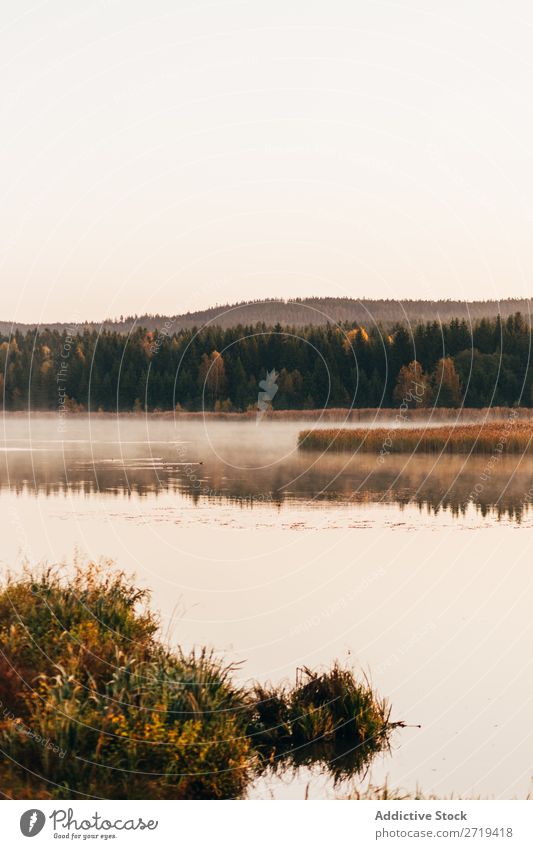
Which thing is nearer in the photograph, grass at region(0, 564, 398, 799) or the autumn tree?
grass at region(0, 564, 398, 799)

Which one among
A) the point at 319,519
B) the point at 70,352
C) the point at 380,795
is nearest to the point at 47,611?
the point at 380,795

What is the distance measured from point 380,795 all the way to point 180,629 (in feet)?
21.6

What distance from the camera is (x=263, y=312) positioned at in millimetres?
148500

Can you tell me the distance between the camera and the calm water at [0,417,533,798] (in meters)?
14.3

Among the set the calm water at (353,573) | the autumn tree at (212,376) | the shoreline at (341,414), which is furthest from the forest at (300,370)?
the calm water at (353,573)

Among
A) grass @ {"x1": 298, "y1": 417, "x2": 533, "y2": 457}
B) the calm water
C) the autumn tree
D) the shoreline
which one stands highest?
the autumn tree

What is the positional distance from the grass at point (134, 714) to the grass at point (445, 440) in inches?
1534

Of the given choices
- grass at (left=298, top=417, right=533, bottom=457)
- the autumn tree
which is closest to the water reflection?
grass at (left=298, top=417, right=533, bottom=457)

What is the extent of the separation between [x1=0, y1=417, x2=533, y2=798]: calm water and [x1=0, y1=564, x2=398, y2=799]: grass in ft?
2.26

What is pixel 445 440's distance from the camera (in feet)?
180

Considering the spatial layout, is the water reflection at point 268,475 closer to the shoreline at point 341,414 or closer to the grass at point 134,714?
the shoreline at point 341,414

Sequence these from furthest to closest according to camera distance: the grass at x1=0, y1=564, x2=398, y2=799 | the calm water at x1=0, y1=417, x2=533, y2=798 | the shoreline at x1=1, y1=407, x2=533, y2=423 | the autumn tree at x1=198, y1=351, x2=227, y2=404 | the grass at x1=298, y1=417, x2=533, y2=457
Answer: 1. the autumn tree at x1=198, y1=351, x2=227, y2=404
2. the shoreline at x1=1, y1=407, x2=533, y2=423
3. the grass at x1=298, y1=417, x2=533, y2=457
4. the calm water at x1=0, y1=417, x2=533, y2=798
5. the grass at x1=0, y1=564, x2=398, y2=799

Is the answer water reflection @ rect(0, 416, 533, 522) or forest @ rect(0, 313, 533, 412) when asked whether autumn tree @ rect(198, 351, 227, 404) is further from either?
water reflection @ rect(0, 416, 533, 522)

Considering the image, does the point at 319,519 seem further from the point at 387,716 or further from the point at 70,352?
the point at 70,352
